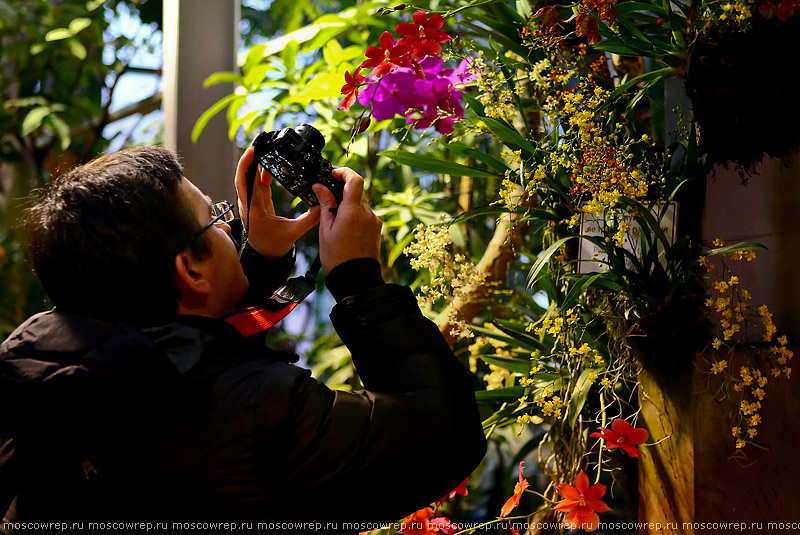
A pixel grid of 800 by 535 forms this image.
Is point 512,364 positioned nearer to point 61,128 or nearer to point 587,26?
point 587,26

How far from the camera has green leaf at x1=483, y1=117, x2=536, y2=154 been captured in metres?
0.97

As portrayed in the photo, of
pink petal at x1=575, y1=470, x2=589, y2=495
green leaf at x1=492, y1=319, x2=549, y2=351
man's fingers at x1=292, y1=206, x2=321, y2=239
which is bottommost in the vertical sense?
pink petal at x1=575, y1=470, x2=589, y2=495

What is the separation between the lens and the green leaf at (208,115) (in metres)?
1.33

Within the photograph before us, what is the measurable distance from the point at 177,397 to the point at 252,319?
186 millimetres

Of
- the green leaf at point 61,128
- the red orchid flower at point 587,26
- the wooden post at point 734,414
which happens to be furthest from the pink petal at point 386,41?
the green leaf at point 61,128

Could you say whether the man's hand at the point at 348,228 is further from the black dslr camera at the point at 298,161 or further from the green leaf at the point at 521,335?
the green leaf at the point at 521,335

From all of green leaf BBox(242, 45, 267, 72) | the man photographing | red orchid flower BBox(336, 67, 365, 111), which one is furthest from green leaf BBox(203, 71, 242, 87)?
the man photographing

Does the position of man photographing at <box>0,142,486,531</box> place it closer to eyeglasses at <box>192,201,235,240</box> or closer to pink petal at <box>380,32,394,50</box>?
eyeglasses at <box>192,201,235,240</box>

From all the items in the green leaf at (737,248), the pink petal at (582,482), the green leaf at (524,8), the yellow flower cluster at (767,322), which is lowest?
the pink petal at (582,482)

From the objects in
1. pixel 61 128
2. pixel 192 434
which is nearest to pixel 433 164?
pixel 192 434

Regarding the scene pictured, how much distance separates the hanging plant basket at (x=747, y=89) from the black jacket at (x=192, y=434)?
21.4 inches

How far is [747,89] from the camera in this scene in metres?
0.89

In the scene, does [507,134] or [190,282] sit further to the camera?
[507,134]

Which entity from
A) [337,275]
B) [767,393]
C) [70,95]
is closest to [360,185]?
[337,275]
